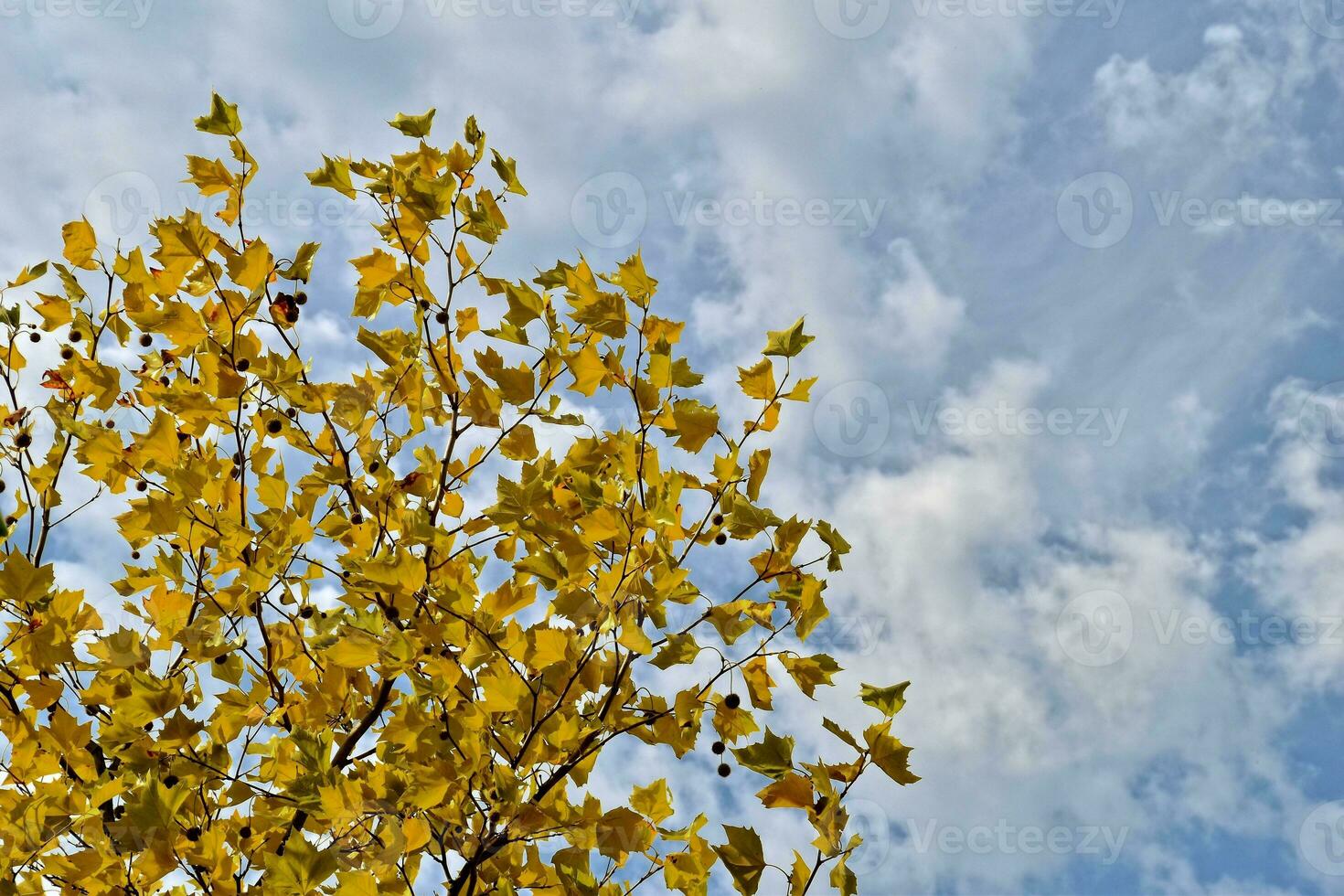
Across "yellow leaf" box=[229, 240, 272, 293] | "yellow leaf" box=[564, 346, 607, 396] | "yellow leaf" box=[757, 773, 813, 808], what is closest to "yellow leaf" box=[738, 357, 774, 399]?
"yellow leaf" box=[564, 346, 607, 396]

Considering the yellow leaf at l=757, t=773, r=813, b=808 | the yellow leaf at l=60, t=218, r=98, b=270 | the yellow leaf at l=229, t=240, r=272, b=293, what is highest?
the yellow leaf at l=60, t=218, r=98, b=270

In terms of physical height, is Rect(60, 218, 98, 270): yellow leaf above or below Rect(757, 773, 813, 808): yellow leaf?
above

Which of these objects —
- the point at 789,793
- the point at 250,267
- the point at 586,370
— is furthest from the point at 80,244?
the point at 789,793

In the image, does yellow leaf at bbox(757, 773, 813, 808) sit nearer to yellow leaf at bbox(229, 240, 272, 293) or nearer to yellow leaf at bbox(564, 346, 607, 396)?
yellow leaf at bbox(564, 346, 607, 396)

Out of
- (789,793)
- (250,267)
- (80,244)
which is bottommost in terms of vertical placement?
(789,793)

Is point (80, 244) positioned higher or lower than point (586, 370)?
higher

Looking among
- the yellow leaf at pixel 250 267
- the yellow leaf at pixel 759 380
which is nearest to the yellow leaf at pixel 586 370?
the yellow leaf at pixel 759 380

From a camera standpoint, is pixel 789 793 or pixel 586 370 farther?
pixel 586 370

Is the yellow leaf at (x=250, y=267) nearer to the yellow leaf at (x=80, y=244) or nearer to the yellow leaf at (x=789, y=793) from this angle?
the yellow leaf at (x=80, y=244)

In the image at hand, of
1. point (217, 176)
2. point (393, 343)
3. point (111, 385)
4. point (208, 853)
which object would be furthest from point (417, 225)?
point (208, 853)

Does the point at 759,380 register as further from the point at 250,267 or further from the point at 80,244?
the point at 80,244

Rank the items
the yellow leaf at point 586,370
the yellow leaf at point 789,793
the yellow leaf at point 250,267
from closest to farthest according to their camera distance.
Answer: the yellow leaf at point 789,793 < the yellow leaf at point 586,370 < the yellow leaf at point 250,267

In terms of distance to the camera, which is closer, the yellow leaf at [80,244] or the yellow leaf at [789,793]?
the yellow leaf at [789,793]

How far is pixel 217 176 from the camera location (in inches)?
109
